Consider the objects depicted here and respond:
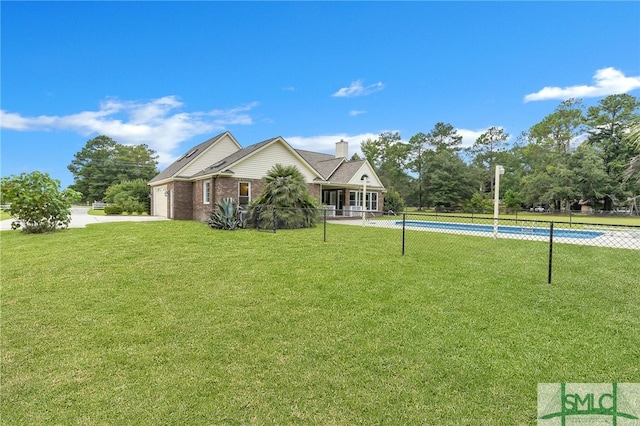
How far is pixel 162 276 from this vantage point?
5.60m

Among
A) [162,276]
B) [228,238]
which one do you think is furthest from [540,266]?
[228,238]

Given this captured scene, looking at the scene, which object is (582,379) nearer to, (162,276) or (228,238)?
(162,276)

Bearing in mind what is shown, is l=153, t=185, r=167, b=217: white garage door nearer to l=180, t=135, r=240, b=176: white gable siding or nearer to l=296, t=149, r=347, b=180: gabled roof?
l=180, t=135, r=240, b=176: white gable siding

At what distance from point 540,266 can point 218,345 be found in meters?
6.36

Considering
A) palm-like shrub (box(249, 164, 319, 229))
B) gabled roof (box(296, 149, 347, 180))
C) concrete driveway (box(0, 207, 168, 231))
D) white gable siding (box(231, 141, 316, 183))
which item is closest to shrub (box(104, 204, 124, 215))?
concrete driveway (box(0, 207, 168, 231))

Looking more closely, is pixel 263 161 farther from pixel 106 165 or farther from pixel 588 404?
pixel 106 165

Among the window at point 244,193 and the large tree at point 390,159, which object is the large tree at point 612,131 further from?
the window at point 244,193

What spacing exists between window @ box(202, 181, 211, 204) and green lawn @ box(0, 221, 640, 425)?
1157cm

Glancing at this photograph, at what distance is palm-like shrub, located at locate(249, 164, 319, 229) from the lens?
13.2m

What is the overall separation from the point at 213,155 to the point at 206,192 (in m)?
3.42

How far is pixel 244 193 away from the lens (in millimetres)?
17781

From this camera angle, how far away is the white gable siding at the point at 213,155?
1977cm

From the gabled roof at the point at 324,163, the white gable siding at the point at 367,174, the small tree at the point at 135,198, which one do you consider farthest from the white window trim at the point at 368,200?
the small tree at the point at 135,198

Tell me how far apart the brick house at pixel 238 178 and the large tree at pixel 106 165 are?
1386 inches
